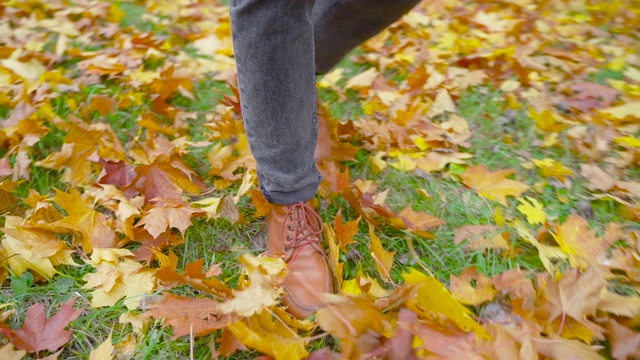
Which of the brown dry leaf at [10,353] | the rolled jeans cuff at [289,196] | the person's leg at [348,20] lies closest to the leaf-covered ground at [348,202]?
the brown dry leaf at [10,353]

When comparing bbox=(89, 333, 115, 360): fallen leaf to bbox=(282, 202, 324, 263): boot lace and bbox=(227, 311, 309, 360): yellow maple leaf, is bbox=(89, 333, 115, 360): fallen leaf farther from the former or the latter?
bbox=(282, 202, 324, 263): boot lace

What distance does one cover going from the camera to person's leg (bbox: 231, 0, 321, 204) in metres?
0.76

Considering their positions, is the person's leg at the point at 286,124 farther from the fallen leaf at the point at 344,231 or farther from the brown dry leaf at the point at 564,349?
the brown dry leaf at the point at 564,349

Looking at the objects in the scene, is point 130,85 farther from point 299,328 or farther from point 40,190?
point 299,328

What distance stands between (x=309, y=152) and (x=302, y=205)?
0.43 ft

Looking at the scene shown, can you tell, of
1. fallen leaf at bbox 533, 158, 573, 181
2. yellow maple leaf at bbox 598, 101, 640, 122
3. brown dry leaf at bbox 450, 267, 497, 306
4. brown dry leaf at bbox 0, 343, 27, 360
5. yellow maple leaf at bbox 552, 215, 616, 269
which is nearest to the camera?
brown dry leaf at bbox 0, 343, 27, 360

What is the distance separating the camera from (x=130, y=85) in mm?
1720

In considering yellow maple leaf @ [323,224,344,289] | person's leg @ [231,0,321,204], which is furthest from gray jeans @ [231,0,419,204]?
yellow maple leaf @ [323,224,344,289]

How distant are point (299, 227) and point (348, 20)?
537 millimetres

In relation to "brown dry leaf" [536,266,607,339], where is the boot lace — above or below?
above

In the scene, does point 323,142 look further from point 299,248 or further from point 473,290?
point 473,290

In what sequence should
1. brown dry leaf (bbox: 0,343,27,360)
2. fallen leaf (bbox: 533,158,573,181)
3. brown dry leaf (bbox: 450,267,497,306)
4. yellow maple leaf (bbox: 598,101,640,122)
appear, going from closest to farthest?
1. brown dry leaf (bbox: 0,343,27,360)
2. brown dry leaf (bbox: 450,267,497,306)
3. fallen leaf (bbox: 533,158,573,181)
4. yellow maple leaf (bbox: 598,101,640,122)

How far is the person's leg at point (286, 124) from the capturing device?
77cm

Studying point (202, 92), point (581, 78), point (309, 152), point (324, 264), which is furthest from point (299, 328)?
point (581, 78)
